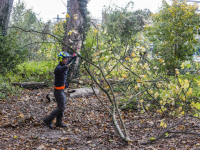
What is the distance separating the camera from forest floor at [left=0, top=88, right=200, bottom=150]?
3.69 m

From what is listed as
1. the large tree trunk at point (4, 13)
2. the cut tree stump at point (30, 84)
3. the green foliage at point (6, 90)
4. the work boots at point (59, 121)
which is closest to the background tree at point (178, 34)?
the cut tree stump at point (30, 84)

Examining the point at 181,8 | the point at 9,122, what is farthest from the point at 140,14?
the point at 9,122

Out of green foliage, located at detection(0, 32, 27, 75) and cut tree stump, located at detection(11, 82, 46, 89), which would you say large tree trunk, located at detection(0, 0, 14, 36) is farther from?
cut tree stump, located at detection(11, 82, 46, 89)

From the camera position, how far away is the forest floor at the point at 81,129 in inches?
145

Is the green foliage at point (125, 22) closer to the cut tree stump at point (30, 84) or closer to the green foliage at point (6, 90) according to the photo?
the cut tree stump at point (30, 84)

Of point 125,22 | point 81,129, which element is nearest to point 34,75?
point 81,129

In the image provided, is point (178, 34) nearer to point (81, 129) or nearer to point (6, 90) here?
point (81, 129)

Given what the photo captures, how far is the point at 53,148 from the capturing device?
373 cm

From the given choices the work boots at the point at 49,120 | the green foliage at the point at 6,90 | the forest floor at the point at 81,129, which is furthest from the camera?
the green foliage at the point at 6,90

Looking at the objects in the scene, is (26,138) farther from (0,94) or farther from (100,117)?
(0,94)

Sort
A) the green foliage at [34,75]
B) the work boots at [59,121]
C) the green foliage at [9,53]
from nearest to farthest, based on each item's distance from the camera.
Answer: the work boots at [59,121]
the green foliage at [9,53]
the green foliage at [34,75]

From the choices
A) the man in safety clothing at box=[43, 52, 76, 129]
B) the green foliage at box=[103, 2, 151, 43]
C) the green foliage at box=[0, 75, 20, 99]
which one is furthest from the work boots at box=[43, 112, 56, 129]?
the green foliage at box=[103, 2, 151, 43]

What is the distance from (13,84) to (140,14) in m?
14.1

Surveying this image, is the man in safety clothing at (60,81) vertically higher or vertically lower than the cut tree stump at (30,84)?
higher
